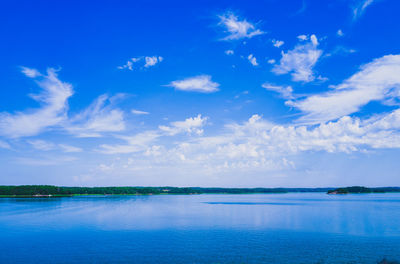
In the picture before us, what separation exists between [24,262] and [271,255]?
2555 cm

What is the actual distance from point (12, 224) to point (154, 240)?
3459cm

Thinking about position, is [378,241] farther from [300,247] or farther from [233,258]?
[233,258]

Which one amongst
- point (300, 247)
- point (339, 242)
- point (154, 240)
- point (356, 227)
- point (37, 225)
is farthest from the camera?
point (37, 225)

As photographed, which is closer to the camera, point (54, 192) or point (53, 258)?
point (53, 258)

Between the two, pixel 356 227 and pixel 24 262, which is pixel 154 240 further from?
pixel 356 227

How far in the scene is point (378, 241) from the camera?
3800 cm

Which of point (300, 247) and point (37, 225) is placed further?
point (37, 225)

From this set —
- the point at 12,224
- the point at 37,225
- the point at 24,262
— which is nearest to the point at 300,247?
the point at 24,262

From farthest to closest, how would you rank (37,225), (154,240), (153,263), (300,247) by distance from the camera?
(37,225) < (154,240) < (300,247) < (153,263)

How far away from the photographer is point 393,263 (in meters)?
24.6

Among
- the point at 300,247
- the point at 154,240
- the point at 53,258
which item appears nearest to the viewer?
the point at 53,258

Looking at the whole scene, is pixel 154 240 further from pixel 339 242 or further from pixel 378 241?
pixel 378 241

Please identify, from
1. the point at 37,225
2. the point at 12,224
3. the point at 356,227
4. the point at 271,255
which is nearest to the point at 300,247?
the point at 271,255

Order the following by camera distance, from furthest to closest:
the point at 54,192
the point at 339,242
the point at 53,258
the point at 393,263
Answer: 1. the point at 54,192
2. the point at 339,242
3. the point at 53,258
4. the point at 393,263
